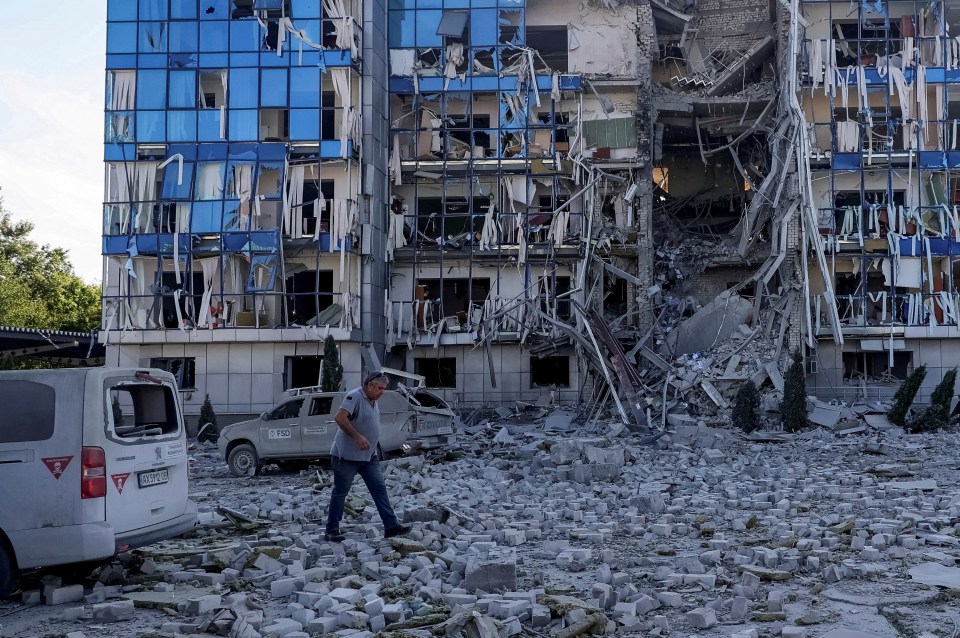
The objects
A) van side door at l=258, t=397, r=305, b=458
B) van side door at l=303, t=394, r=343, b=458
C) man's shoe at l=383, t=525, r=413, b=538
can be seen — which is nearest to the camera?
man's shoe at l=383, t=525, r=413, b=538

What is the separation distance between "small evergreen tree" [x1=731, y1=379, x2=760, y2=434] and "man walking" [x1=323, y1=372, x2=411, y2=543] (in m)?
16.0

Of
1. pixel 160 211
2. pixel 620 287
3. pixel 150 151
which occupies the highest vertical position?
pixel 150 151

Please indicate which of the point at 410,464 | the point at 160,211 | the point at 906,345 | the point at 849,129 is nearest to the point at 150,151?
the point at 160,211

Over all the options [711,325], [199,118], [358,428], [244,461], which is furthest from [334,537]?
[199,118]

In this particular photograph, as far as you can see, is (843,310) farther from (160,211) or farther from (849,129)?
(160,211)

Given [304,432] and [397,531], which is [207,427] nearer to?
[304,432]

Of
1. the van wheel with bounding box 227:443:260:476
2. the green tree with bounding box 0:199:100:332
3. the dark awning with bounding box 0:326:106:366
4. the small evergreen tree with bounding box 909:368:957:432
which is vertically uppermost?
the green tree with bounding box 0:199:100:332

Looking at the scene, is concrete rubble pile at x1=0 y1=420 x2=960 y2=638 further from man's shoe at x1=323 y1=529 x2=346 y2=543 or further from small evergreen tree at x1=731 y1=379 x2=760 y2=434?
small evergreen tree at x1=731 y1=379 x2=760 y2=434

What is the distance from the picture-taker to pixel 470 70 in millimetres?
32938

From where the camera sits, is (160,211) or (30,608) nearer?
(30,608)

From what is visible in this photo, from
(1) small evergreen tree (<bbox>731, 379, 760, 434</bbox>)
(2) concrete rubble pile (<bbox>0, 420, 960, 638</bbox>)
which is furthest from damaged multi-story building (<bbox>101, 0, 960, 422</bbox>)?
(2) concrete rubble pile (<bbox>0, 420, 960, 638</bbox>)

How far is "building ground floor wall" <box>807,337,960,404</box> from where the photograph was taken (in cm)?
3116

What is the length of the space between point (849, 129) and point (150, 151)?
907 inches

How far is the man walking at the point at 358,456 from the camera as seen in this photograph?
31.6 feet
